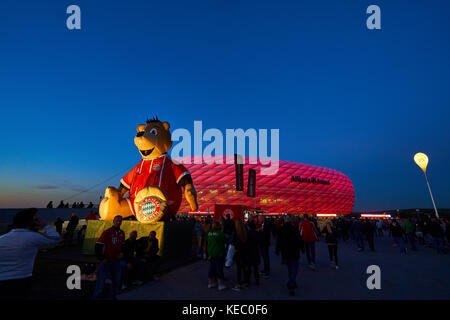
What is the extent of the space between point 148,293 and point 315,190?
54207mm

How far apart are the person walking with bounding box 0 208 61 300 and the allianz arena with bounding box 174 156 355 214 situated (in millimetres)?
42596

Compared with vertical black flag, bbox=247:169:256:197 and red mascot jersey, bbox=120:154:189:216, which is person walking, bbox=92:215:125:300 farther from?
vertical black flag, bbox=247:169:256:197

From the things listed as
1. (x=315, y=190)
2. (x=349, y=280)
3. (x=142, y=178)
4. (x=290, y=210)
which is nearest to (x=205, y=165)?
(x=290, y=210)

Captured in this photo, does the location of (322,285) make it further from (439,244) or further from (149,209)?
(439,244)

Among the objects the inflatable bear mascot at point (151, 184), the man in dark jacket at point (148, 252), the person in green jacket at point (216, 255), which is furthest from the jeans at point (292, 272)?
the inflatable bear mascot at point (151, 184)

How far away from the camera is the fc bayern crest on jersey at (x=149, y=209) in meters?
6.94

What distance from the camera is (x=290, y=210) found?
49719mm

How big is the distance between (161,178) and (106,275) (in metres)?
4.19

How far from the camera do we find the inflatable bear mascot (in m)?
7.10

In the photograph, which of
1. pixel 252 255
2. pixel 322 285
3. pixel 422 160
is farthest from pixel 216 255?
pixel 422 160

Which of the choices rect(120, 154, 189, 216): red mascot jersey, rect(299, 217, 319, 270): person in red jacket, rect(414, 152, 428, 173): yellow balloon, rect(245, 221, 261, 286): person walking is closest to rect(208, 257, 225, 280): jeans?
rect(245, 221, 261, 286): person walking

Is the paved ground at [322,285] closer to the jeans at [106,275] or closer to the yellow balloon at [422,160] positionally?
the jeans at [106,275]

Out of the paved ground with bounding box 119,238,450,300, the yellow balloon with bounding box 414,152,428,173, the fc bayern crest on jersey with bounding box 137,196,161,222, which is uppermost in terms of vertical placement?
the yellow balloon with bounding box 414,152,428,173

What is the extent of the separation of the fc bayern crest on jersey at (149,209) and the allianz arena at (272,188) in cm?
3804
